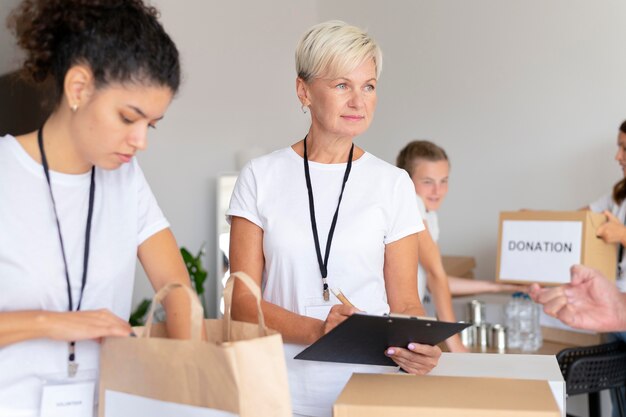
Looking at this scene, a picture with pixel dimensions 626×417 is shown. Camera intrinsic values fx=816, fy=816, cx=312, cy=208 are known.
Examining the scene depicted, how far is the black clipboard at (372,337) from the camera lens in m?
1.43

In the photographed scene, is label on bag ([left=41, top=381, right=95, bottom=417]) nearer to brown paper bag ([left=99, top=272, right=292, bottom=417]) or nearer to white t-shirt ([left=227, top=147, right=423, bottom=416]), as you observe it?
brown paper bag ([left=99, top=272, right=292, bottom=417])

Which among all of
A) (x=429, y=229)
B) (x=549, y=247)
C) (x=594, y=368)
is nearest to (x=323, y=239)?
(x=429, y=229)

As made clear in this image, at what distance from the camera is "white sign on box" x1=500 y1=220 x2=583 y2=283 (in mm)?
3346

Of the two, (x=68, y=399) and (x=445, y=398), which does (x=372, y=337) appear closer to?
(x=445, y=398)

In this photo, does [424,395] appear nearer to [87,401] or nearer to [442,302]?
[87,401]

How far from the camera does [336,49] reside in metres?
1.85

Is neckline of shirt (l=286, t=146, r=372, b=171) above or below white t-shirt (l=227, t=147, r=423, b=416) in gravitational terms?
above

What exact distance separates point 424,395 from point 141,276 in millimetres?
4129

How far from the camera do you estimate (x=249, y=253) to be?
Result: 1.86m

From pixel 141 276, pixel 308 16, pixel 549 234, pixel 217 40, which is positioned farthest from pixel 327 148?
pixel 308 16

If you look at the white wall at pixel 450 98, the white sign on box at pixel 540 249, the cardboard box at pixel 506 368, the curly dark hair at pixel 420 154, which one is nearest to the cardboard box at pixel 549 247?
the white sign on box at pixel 540 249

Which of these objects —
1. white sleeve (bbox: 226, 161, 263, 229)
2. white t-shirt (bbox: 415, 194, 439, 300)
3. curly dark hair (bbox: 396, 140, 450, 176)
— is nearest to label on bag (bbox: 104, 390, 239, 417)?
white sleeve (bbox: 226, 161, 263, 229)

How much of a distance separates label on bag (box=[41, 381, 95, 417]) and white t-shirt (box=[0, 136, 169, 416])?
1.5 inches

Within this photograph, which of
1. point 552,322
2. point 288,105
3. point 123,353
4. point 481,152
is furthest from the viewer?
point 288,105
